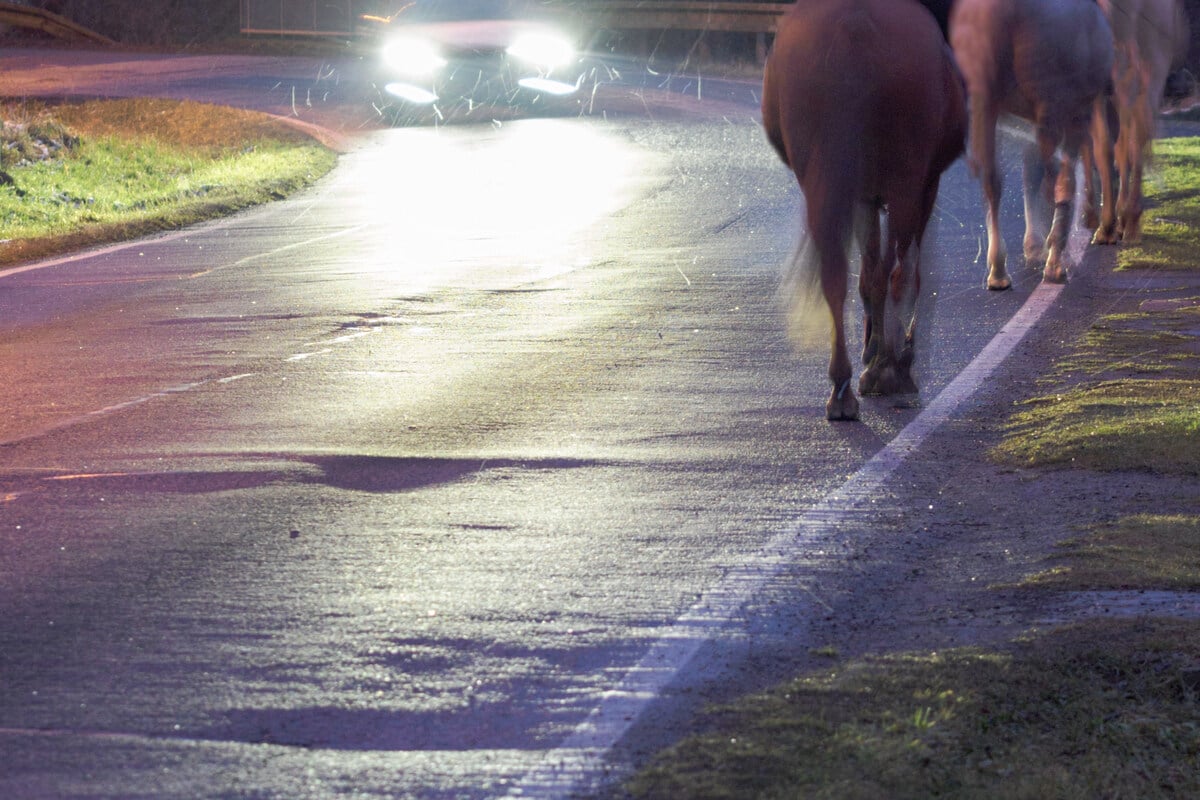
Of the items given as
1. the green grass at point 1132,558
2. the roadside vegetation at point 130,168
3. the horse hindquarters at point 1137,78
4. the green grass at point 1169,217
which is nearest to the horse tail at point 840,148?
the green grass at point 1132,558

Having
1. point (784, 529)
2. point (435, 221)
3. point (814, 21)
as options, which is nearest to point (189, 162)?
point (435, 221)

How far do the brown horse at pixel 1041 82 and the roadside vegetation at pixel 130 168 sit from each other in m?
7.93

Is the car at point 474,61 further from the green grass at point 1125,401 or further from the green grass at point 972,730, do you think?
the green grass at point 972,730

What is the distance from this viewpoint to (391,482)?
23.2ft

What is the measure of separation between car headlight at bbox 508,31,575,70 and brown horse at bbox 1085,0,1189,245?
13618 mm

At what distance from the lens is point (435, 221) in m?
15.7

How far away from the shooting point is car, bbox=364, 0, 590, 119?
84.1 ft

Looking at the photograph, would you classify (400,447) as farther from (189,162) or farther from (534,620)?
(189,162)

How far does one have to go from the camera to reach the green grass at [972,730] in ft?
13.4

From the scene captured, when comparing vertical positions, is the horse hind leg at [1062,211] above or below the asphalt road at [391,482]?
above

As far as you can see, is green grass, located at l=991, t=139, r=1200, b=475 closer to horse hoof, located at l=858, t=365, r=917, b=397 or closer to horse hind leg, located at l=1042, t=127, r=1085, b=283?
horse hoof, located at l=858, t=365, r=917, b=397

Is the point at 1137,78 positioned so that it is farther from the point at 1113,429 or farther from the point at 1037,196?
the point at 1113,429

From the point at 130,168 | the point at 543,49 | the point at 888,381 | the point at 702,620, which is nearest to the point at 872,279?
the point at 888,381

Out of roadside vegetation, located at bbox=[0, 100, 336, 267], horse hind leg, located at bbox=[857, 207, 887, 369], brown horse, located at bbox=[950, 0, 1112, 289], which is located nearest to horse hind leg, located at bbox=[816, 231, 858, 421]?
horse hind leg, located at bbox=[857, 207, 887, 369]
